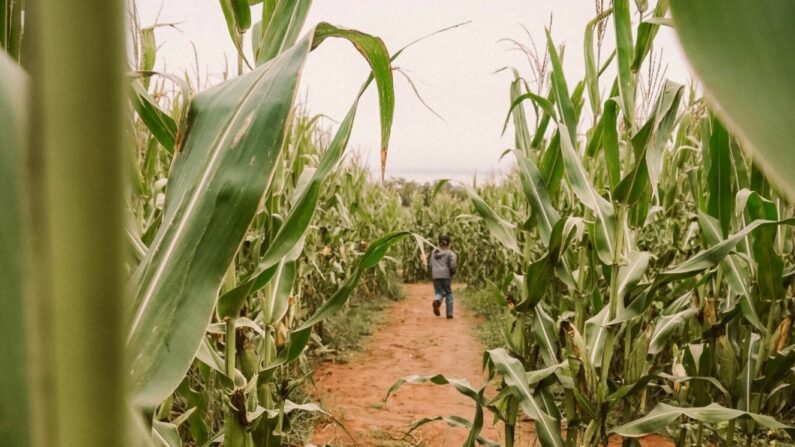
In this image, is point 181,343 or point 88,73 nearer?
point 88,73

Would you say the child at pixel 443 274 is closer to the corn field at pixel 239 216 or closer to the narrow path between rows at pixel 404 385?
the narrow path between rows at pixel 404 385

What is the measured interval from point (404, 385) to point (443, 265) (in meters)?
3.16

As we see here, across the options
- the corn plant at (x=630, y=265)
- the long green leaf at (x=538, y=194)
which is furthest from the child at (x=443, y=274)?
the long green leaf at (x=538, y=194)

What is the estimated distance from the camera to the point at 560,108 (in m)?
1.85

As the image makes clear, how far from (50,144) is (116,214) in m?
0.03

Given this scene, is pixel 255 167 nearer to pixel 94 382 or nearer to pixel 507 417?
pixel 94 382

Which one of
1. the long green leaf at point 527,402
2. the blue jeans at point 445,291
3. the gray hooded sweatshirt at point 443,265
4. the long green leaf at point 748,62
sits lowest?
the blue jeans at point 445,291

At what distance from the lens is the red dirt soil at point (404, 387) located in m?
3.73

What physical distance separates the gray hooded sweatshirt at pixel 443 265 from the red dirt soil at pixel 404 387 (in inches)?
30.2

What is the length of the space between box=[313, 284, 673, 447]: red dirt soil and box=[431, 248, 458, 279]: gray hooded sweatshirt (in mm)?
767

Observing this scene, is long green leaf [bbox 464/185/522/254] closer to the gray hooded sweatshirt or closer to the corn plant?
the corn plant

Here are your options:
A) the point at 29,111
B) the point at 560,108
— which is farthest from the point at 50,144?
the point at 560,108

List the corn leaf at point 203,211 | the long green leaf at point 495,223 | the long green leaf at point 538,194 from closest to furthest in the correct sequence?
the corn leaf at point 203,211 → the long green leaf at point 538,194 → the long green leaf at point 495,223

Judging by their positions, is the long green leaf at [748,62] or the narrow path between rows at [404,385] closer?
the long green leaf at [748,62]
